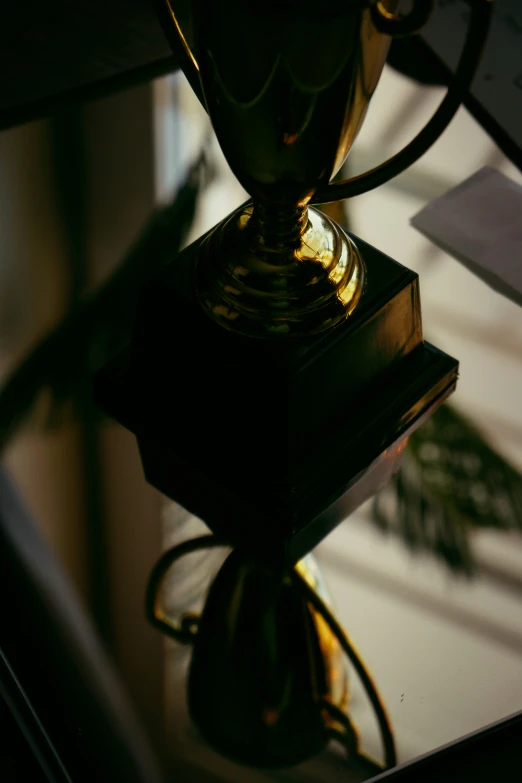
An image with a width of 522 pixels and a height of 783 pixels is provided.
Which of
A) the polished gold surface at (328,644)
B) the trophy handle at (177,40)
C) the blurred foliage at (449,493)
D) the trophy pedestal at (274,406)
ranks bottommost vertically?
the polished gold surface at (328,644)

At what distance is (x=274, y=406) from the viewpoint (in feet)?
1.62

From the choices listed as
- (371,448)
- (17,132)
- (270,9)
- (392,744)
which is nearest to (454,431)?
(371,448)

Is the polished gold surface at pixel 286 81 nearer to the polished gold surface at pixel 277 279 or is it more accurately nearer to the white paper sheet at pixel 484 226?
the polished gold surface at pixel 277 279

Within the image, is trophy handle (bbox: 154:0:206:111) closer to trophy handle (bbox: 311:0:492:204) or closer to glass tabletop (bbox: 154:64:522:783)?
trophy handle (bbox: 311:0:492:204)

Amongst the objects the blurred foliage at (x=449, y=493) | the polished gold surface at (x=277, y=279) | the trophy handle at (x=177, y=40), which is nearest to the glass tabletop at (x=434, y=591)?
the blurred foliage at (x=449, y=493)

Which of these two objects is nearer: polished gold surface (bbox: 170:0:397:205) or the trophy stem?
polished gold surface (bbox: 170:0:397:205)

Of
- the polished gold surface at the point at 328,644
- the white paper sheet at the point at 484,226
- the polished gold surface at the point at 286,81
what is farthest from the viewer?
the white paper sheet at the point at 484,226

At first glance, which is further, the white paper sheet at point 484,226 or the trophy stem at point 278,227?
the white paper sheet at point 484,226

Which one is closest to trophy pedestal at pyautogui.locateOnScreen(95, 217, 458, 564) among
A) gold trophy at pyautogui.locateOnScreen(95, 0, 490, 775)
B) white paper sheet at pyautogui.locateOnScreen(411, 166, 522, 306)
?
gold trophy at pyautogui.locateOnScreen(95, 0, 490, 775)

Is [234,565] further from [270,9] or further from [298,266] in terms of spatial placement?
[270,9]

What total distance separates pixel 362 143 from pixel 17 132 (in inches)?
10.5

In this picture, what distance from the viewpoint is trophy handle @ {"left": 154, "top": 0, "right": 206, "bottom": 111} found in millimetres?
470

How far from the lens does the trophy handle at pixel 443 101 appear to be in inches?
15.7

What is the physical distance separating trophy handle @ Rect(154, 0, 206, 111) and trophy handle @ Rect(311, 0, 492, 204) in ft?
0.26
